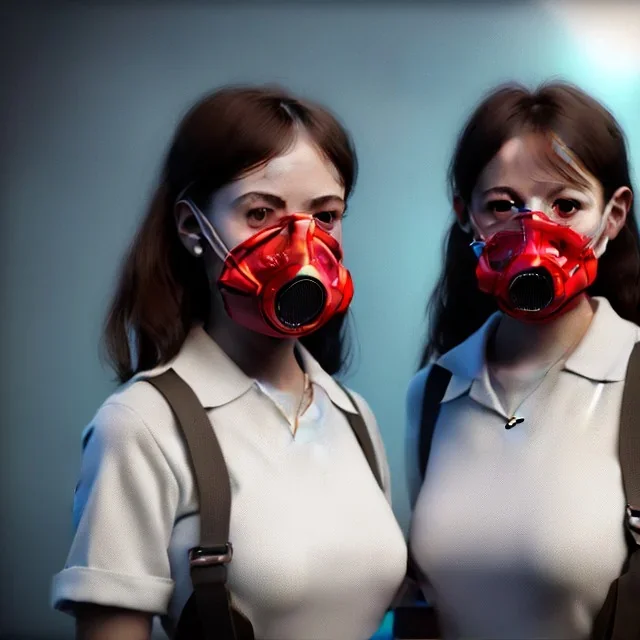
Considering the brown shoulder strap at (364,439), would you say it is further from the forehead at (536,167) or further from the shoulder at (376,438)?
the forehead at (536,167)

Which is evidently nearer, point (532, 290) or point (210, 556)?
point (210, 556)

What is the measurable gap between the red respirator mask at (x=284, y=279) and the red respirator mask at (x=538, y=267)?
0.28 metres

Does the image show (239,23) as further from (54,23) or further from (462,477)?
(462,477)

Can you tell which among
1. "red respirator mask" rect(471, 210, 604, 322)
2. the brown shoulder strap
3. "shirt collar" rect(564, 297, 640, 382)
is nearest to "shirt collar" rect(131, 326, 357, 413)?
the brown shoulder strap

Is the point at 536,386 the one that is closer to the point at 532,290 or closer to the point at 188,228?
the point at 532,290

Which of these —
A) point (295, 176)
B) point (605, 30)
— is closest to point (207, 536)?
point (295, 176)

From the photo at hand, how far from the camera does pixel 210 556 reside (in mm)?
1570

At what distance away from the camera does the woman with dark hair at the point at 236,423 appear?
5.16ft

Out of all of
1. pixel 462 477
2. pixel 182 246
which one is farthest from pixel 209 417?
pixel 462 477

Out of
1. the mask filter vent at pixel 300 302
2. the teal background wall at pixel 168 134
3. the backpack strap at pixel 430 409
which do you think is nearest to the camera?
the mask filter vent at pixel 300 302

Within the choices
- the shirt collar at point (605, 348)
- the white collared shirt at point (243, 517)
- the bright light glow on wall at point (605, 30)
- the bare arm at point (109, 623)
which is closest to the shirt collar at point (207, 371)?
the white collared shirt at point (243, 517)

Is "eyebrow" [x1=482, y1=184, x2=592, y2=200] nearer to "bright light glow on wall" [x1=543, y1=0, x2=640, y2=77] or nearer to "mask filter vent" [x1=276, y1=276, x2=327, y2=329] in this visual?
"mask filter vent" [x1=276, y1=276, x2=327, y2=329]

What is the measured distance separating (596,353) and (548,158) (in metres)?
0.35

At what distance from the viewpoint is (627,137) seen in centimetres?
204
